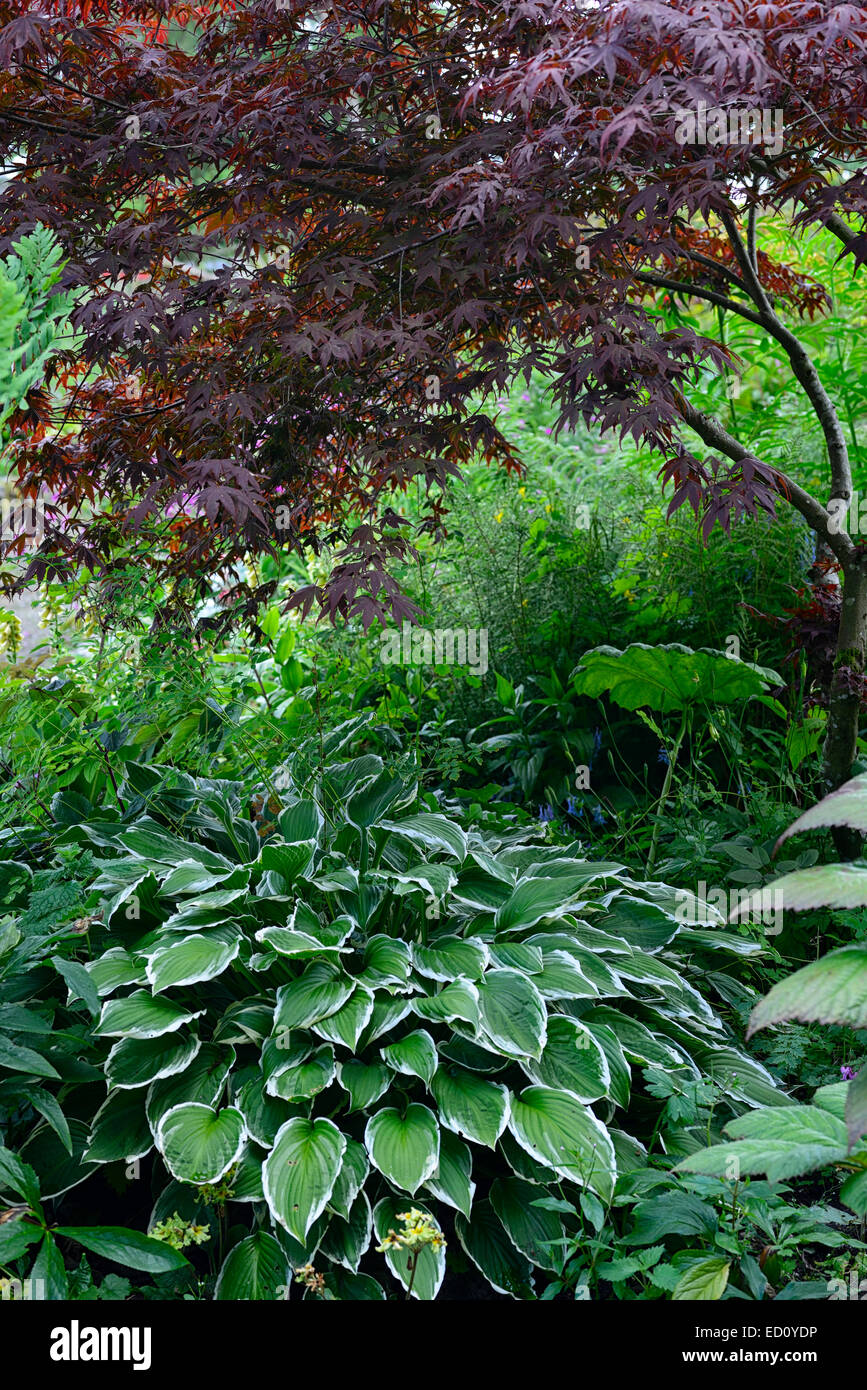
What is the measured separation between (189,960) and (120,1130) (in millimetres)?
331

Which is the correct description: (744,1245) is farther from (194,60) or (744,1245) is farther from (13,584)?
(194,60)

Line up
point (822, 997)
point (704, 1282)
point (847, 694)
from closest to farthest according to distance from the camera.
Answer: point (822, 997) → point (704, 1282) → point (847, 694)

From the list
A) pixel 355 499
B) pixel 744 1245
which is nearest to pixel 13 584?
pixel 355 499

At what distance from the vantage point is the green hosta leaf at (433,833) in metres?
2.54

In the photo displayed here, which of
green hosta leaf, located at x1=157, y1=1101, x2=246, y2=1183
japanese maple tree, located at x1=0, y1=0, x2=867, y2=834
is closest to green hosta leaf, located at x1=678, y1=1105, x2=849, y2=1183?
green hosta leaf, located at x1=157, y1=1101, x2=246, y2=1183

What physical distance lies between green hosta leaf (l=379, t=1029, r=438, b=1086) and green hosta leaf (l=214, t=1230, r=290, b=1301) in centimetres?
36

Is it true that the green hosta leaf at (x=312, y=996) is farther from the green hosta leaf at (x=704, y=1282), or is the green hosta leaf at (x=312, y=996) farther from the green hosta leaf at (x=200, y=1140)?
the green hosta leaf at (x=704, y=1282)

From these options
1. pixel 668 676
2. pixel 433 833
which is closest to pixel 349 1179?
pixel 433 833

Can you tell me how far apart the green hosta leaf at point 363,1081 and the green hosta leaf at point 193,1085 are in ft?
0.80

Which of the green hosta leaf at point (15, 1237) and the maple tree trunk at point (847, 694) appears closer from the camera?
the green hosta leaf at point (15, 1237)

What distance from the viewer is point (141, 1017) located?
6.63 feet

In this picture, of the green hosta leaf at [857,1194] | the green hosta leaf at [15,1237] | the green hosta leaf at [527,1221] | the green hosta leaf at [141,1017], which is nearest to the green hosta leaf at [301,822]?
the green hosta leaf at [141,1017]

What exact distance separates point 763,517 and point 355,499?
→ 4.68ft

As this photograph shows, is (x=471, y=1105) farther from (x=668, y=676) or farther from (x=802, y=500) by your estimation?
(x=802, y=500)
